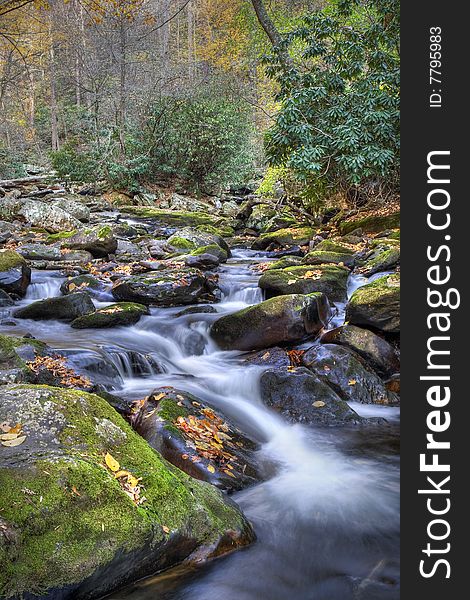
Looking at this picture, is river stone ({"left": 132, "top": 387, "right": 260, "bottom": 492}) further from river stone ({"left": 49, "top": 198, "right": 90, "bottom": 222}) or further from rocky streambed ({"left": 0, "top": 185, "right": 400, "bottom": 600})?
river stone ({"left": 49, "top": 198, "right": 90, "bottom": 222})

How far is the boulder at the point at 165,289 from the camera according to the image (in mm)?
8820

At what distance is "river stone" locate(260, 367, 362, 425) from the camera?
17.2 ft

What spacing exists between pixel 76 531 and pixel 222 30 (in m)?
38.1

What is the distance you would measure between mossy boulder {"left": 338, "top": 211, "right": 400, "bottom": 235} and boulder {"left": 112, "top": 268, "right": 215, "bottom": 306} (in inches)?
259

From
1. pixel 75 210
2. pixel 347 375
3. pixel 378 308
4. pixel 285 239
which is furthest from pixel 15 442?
pixel 75 210

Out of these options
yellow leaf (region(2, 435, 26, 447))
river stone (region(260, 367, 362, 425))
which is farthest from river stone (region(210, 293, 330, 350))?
yellow leaf (region(2, 435, 26, 447))

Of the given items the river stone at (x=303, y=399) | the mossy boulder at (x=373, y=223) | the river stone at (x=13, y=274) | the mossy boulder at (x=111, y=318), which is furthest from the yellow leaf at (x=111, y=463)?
the mossy boulder at (x=373, y=223)

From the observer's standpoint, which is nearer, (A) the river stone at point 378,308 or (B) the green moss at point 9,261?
(A) the river stone at point 378,308

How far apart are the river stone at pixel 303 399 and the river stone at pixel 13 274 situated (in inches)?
226

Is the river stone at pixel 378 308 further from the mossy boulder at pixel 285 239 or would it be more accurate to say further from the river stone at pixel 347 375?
the mossy boulder at pixel 285 239

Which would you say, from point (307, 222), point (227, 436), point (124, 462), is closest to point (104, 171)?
point (307, 222)

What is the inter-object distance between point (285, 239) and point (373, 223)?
258 cm

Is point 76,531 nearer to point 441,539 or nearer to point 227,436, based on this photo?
point 441,539

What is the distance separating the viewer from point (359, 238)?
13336 mm
